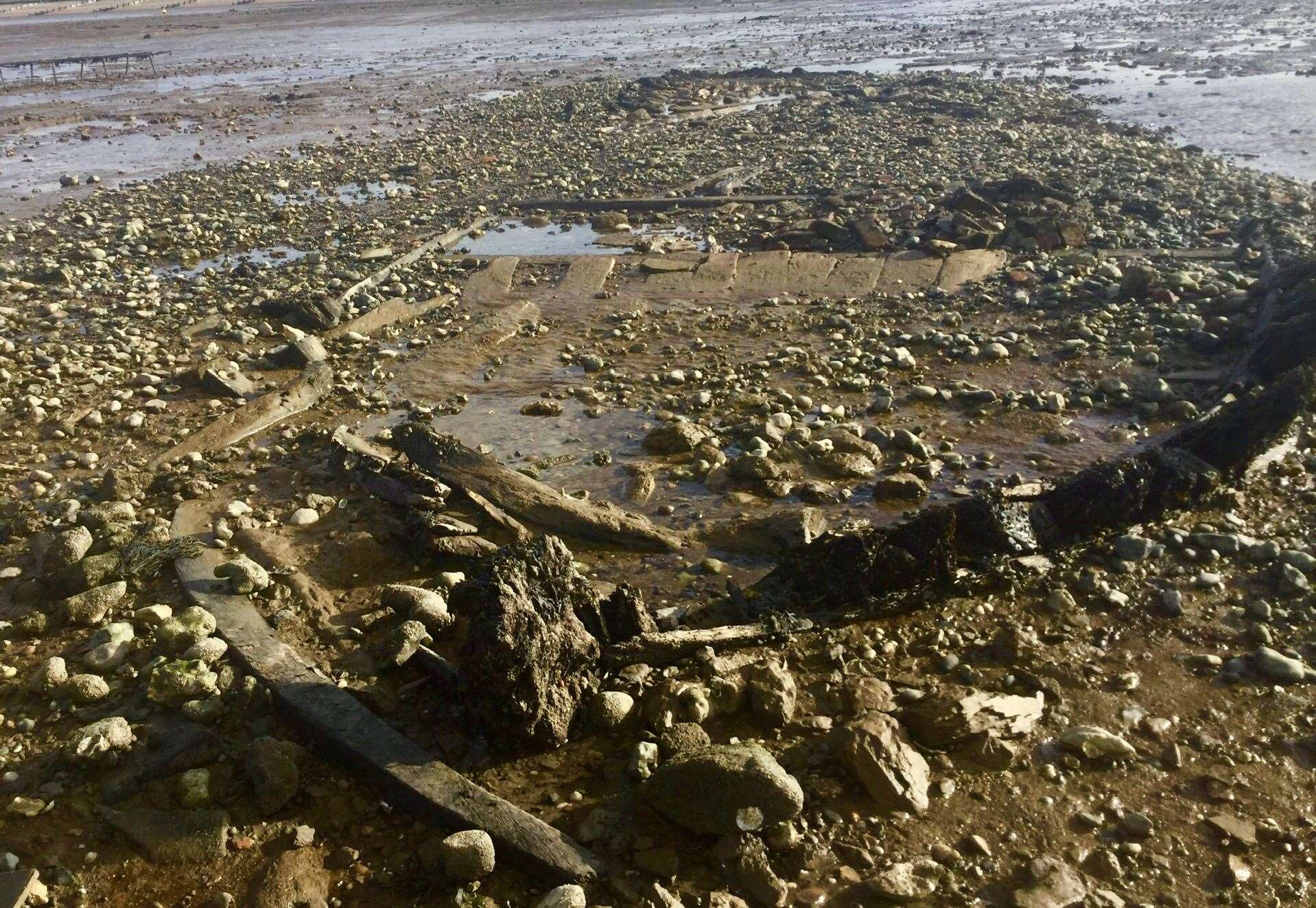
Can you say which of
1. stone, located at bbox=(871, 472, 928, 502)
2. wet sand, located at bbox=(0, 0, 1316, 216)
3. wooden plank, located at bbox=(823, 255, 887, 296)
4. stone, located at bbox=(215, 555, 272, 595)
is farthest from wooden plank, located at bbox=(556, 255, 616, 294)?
wet sand, located at bbox=(0, 0, 1316, 216)

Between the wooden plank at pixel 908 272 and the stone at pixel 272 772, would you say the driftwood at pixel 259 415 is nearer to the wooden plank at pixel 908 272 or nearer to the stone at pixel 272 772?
the stone at pixel 272 772

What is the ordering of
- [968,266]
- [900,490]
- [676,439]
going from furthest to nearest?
[968,266] → [676,439] → [900,490]

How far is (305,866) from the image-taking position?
3.63 m

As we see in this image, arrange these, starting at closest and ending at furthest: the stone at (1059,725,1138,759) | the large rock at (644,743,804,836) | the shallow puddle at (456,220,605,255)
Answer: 1. the large rock at (644,743,804,836)
2. the stone at (1059,725,1138,759)
3. the shallow puddle at (456,220,605,255)

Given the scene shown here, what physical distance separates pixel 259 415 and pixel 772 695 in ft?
17.0

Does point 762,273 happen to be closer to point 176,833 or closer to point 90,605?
point 90,605

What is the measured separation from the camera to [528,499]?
239 inches

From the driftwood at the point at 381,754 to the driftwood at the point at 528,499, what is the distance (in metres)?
1.55

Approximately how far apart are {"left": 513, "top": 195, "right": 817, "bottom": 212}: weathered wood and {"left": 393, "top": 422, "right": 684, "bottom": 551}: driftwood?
8017mm

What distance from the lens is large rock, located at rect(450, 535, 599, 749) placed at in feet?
13.3

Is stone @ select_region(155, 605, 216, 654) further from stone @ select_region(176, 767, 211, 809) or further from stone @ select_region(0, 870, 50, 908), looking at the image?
stone @ select_region(0, 870, 50, 908)

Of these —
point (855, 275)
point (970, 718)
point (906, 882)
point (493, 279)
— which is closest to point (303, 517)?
point (970, 718)

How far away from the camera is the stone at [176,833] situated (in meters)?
3.67

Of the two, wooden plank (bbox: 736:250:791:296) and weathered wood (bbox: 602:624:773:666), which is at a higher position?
wooden plank (bbox: 736:250:791:296)
